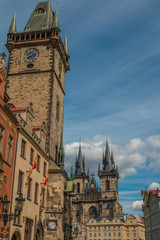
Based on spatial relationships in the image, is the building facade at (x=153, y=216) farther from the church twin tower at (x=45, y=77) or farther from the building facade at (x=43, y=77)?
the building facade at (x=43, y=77)

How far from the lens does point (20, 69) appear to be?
3941cm

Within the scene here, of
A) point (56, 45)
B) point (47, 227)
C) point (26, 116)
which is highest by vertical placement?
point (56, 45)

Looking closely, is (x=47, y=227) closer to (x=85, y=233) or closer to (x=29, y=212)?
(x=29, y=212)

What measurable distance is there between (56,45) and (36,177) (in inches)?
802

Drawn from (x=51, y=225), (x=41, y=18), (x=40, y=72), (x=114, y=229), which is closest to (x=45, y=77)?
(x=40, y=72)

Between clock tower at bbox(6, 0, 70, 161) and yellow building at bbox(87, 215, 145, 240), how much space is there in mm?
78679

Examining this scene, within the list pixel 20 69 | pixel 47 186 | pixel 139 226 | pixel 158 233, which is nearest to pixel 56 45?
pixel 20 69

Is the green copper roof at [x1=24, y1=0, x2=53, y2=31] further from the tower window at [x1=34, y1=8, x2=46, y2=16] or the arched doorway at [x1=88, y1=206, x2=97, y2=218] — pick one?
the arched doorway at [x1=88, y1=206, x2=97, y2=218]

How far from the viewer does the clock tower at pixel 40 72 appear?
1442 inches

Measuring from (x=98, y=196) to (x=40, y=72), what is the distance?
89999 mm

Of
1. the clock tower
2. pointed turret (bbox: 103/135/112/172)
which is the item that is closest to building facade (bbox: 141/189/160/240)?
the clock tower

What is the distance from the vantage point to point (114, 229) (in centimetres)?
10900

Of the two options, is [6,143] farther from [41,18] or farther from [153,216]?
[153,216]

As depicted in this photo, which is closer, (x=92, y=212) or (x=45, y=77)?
(x=45, y=77)
